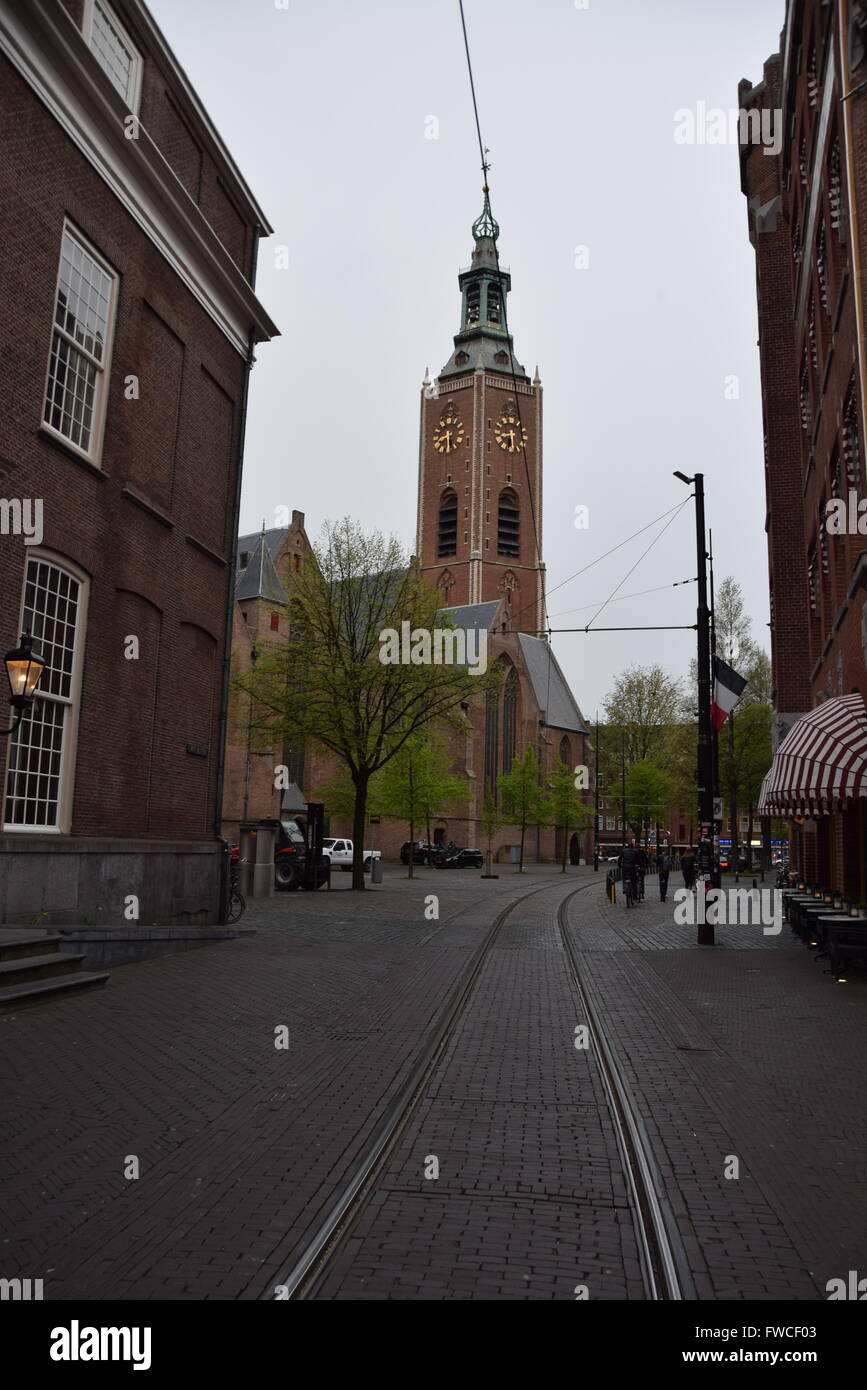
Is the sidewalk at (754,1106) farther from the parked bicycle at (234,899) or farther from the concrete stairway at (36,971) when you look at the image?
the parked bicycle at (234,899)

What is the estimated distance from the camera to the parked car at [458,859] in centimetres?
5497

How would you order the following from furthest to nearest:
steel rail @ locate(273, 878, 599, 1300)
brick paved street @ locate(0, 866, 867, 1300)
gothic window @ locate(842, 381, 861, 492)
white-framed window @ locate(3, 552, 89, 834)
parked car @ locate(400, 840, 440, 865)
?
1. parked car @ locate(400, 840, 440, 865)
2. gothic window @ locate(842, 381, 861, 492)
3. white-framed window @ locate(3, 552, 89, 834)
4. brick paved street @ locate(0, 866, 867, 1300)
5. steel rail @ locate(273, 878, 599, 1300)

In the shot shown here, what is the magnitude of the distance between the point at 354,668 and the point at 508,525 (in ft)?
175

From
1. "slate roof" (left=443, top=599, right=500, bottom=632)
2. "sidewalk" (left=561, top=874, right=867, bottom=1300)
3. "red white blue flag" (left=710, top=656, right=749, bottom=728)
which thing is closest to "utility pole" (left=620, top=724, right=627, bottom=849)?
"slate roof" (left=443, top=599, right=500, bottom=632)

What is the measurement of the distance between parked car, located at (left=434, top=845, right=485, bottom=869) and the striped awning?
4065 centimetres

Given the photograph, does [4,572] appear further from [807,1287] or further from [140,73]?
[807,1287]

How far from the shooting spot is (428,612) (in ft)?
100

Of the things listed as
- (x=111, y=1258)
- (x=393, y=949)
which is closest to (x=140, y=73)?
(x=393, y=949)

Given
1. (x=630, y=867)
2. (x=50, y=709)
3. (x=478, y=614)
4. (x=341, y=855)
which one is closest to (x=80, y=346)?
(x=50, y=709)

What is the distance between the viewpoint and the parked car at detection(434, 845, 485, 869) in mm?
54969

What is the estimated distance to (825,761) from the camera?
1321 cm

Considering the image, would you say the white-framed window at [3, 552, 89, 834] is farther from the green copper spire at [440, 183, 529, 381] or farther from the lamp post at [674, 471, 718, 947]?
the green copper spire at [440, 183, 529, 381]

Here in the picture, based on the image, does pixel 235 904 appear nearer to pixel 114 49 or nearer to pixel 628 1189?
pixel 114 49

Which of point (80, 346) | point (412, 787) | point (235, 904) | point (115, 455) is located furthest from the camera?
point (412, 787)
